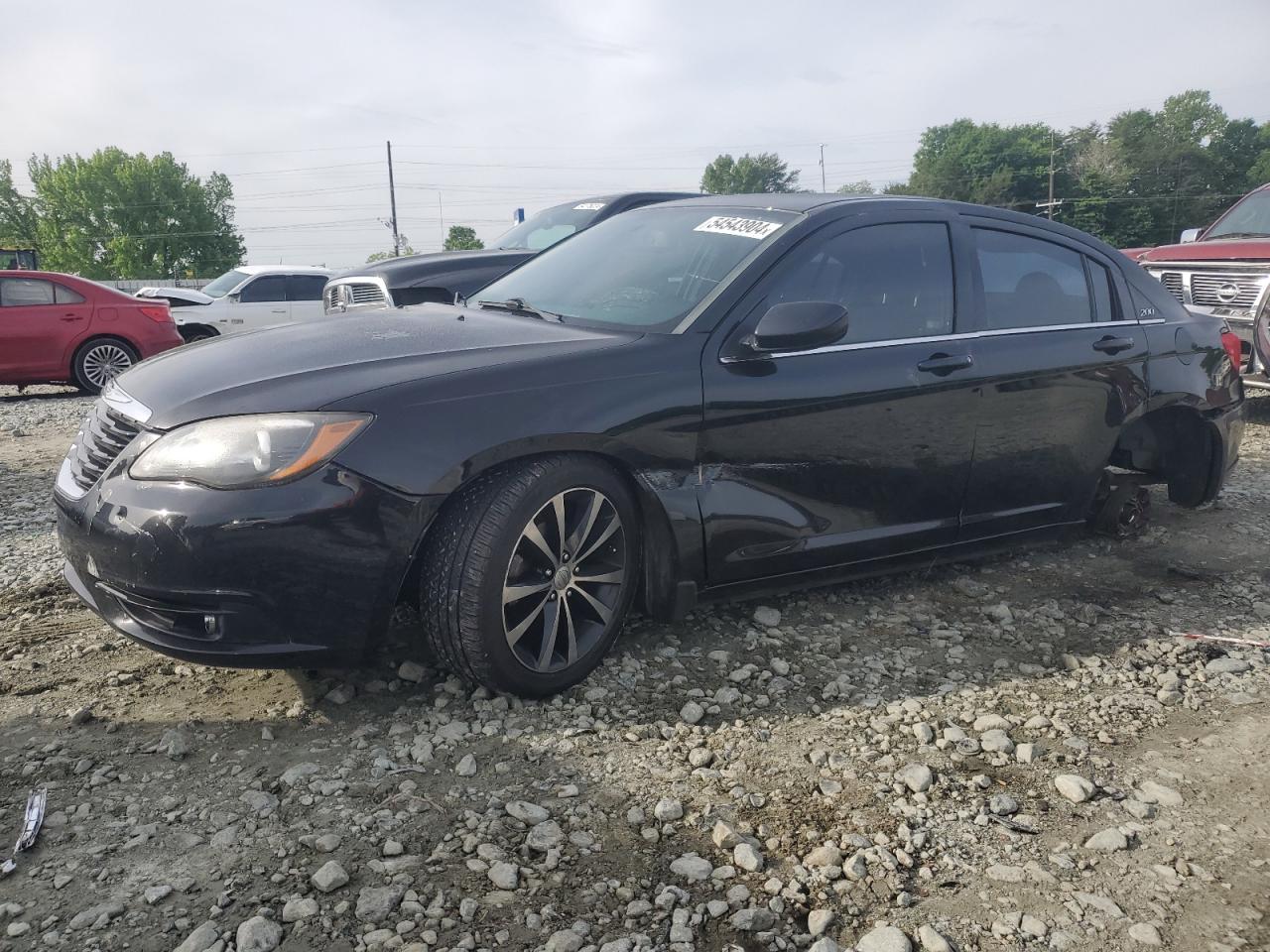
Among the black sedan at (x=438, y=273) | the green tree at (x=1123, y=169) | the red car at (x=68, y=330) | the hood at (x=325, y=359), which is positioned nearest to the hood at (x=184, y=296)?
the red car at (x=68, y=330)

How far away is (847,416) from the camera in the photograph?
361 centimetres

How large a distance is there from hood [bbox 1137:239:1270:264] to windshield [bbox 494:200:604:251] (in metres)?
5.42

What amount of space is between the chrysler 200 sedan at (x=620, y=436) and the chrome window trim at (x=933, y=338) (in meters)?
0.01

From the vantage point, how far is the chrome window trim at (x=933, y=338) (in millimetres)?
3446

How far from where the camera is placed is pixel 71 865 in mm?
2297

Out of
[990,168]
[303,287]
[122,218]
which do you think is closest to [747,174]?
[990,168]

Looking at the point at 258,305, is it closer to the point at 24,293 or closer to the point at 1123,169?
the point at 24,293

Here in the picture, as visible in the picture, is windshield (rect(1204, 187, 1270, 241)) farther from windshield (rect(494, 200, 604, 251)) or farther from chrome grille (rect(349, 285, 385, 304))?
chrome grille (rect(349, 285, 385, 304))

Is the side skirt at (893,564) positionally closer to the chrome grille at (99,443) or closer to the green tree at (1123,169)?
the chrome grille at (99,443)

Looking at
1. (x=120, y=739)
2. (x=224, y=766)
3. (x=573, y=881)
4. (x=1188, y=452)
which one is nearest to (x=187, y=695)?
(x=120, y=739)

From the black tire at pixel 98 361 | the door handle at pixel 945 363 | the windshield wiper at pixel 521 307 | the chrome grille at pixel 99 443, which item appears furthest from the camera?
the black tire at pixel 98 361

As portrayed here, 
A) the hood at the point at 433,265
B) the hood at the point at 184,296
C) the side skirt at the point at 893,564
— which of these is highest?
the hood at the point at 184,296

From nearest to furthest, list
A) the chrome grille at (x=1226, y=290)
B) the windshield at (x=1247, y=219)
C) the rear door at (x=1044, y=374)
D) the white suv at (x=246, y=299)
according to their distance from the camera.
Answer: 1. the rear door at (x=1044, y=374)
2. the chrome grille at (x=1226, y=290)
3. the windshield at (x=1247, y=219)
4. the white suv at (x=246, y=299)

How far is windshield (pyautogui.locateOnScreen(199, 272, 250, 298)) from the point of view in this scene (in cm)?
1714
